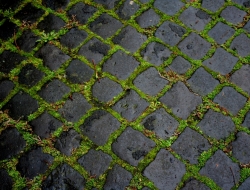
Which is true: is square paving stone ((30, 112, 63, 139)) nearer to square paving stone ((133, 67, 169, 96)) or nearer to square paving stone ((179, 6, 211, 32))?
square paving stone ((133, 67, 169, 96))

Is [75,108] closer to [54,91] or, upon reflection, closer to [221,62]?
[54,91]

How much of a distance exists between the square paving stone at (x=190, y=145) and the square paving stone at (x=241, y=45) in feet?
3.76

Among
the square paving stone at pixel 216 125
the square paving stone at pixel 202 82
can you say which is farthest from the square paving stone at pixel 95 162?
the square paving stone at pixel 202 82

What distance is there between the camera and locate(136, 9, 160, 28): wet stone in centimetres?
364

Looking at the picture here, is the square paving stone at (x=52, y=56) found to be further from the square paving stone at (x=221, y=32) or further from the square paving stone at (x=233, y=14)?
the square paving stone at (x=233, y=14)

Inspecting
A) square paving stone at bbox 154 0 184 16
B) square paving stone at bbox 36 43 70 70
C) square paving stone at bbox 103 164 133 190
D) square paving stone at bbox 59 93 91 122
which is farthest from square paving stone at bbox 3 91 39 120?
square paving stone at bbox 154 0 184 16

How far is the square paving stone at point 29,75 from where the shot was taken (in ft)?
10.8

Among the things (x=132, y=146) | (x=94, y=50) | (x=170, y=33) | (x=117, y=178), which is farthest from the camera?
(x=170, y=33)

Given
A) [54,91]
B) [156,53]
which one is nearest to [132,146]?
[54,91]

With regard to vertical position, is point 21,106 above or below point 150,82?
below

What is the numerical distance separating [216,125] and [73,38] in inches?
73.5

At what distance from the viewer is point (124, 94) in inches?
126

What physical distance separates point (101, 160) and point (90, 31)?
1.56m

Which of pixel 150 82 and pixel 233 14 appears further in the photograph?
pixel 233 14
